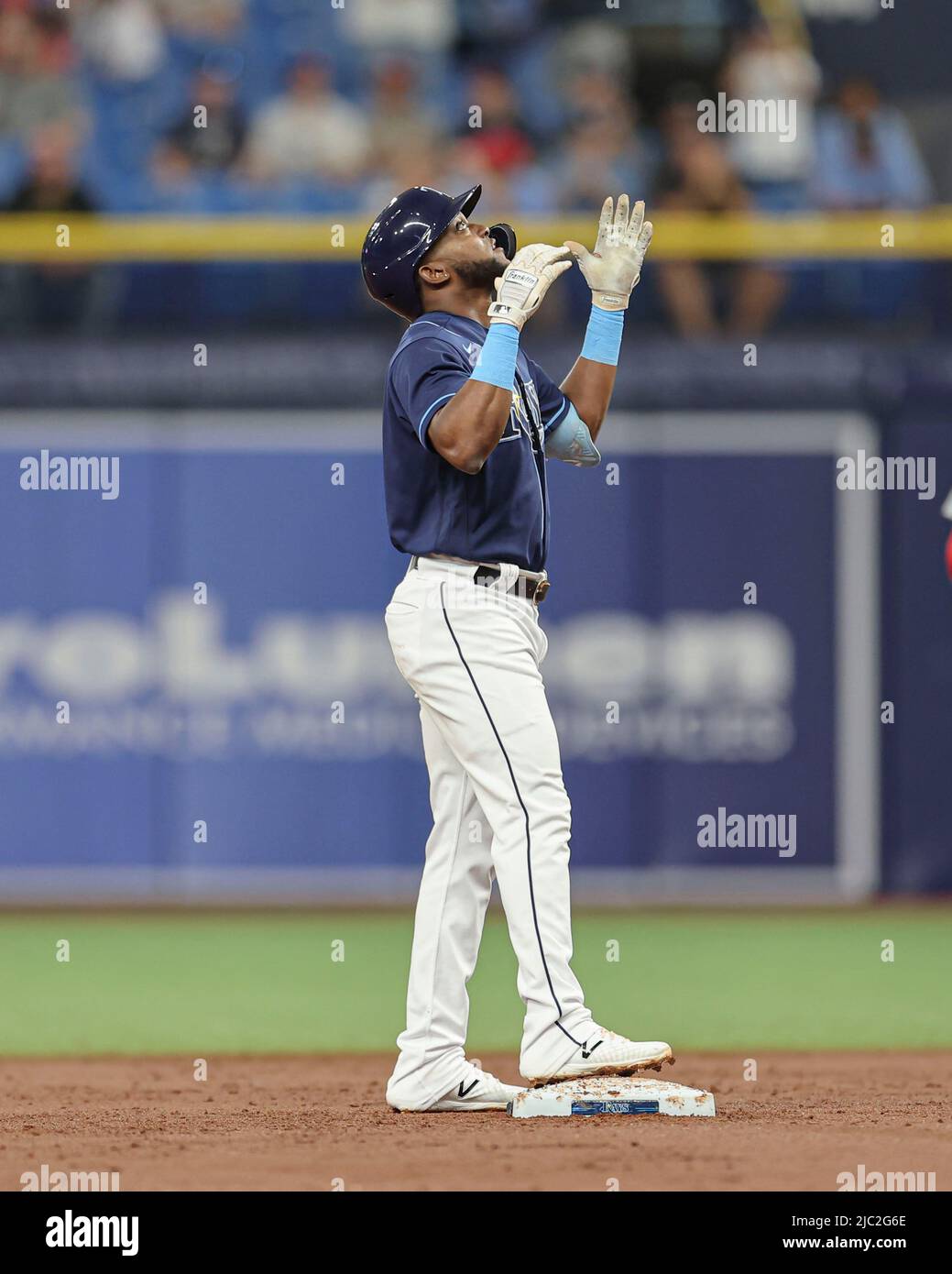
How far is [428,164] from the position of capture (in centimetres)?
1056

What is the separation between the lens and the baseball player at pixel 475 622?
4.47 m

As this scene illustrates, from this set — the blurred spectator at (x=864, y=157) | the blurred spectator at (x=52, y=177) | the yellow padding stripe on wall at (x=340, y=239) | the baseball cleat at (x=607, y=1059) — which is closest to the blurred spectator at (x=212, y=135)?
the blurred spectator at (x=52, y=177)

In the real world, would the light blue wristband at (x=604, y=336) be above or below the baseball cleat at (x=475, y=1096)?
above

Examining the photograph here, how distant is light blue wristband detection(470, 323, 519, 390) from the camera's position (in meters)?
4.39

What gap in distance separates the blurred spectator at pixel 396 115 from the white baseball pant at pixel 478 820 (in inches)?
253

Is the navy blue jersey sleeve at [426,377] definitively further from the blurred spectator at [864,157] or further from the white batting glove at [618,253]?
the blurred spectator at [864,157]

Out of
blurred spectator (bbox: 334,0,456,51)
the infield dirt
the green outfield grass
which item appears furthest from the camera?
blurred spectator (bbox: 334,0,456,51)

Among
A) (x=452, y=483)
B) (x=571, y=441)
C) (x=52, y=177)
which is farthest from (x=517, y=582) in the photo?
(x=52, y=177)

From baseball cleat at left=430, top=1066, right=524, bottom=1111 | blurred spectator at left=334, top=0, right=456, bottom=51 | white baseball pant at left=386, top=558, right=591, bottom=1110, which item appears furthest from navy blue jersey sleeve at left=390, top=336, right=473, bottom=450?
blurred spectator at left=334, top=0, right=456, bottom=51

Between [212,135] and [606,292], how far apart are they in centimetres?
634

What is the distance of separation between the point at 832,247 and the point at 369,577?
279 centimetres

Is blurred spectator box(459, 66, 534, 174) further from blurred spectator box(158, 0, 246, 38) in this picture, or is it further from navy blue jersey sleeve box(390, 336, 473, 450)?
navy blue jersey sleeve box(390, 336, 473, 450)

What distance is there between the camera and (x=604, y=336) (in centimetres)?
507

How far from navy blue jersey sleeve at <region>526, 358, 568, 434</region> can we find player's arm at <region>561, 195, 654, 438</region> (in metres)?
0.09
